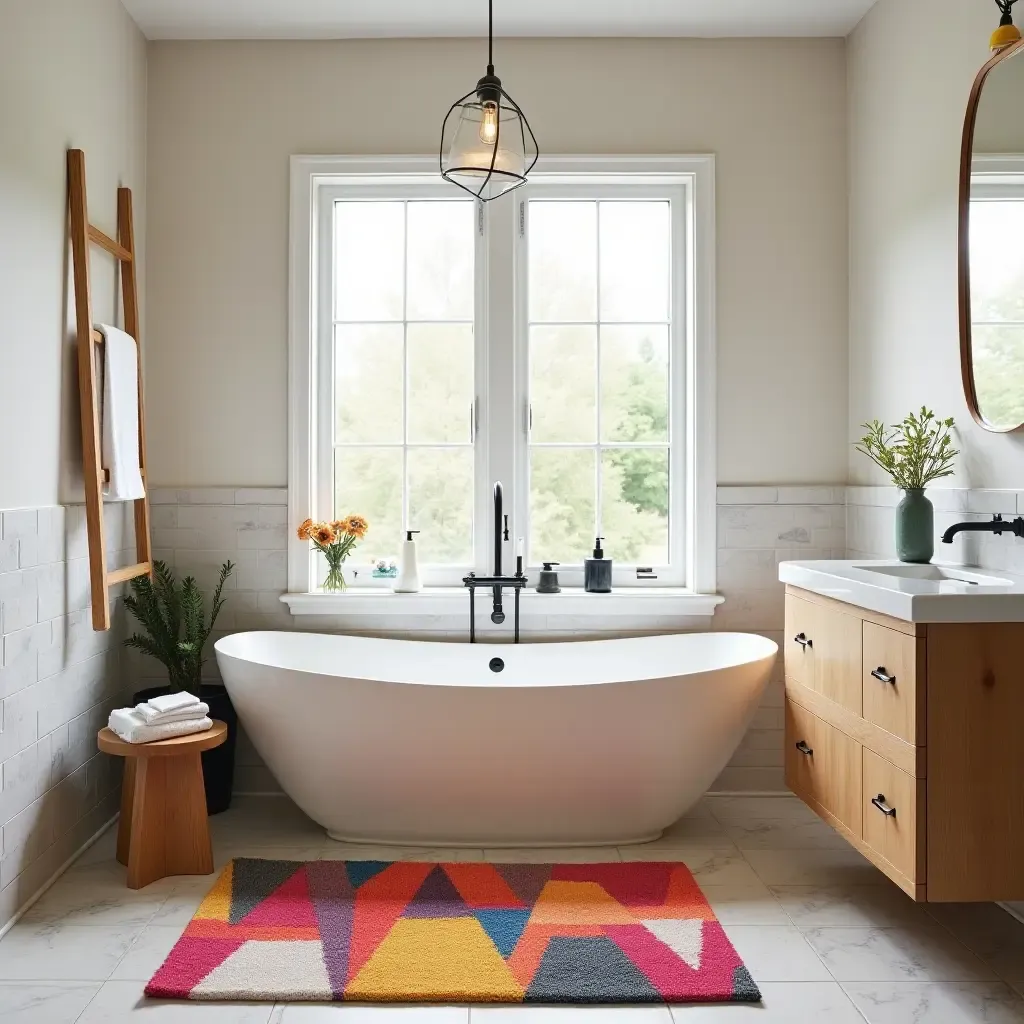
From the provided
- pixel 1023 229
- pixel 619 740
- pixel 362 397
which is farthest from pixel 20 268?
pixel 1023 229

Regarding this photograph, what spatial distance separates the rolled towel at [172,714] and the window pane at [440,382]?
53.3 inches

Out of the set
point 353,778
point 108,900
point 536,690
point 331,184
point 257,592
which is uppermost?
point 331,184

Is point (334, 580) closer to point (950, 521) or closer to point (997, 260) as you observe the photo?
point (950, 521)

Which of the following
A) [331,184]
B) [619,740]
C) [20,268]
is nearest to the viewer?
[20,268]

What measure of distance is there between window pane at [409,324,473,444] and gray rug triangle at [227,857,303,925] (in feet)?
5.44

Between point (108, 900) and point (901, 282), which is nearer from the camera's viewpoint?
point (108, 900)

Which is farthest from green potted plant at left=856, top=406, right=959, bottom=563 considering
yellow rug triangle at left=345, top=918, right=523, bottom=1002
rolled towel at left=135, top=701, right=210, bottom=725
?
rolled towel at left=135, top=701, right=210, bottom=725

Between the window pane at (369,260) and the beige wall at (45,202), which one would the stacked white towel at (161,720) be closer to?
the beige wall at (45,202)

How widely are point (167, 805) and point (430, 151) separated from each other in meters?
2.52

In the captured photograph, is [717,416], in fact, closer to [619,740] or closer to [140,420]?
[619,740]

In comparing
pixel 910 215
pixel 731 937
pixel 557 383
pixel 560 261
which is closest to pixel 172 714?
pixel 731 937

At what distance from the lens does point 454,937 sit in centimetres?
247

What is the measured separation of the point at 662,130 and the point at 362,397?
5.15 feet

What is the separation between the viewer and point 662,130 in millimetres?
3664
